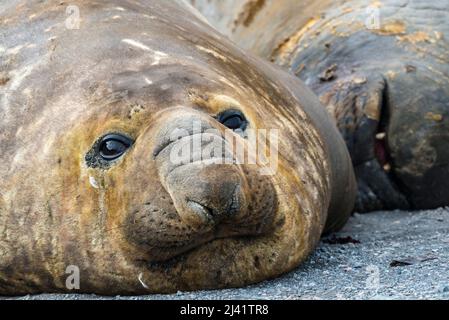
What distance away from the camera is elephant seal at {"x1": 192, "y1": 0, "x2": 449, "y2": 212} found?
21.7 ft

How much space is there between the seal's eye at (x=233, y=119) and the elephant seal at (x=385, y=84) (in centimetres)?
237

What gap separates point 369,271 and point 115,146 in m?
1.18

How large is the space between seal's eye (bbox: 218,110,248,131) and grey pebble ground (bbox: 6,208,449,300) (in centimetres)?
63

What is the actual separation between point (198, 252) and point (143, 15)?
1.42 meters

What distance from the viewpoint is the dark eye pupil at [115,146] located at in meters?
4.21

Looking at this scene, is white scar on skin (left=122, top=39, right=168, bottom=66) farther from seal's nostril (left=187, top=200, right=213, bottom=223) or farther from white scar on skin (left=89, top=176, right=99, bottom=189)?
seal's nostril (left=187, top=200, right=213, bottom=223)

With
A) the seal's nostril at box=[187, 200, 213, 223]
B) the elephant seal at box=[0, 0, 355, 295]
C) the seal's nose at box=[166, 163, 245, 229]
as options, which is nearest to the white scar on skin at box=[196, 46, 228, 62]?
the elephant seal at box=[0, 0, 355, 295]

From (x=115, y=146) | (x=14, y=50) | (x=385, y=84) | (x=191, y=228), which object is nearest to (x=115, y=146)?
(x=115, y=146)

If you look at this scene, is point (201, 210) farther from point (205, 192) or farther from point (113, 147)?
point (113, 147)

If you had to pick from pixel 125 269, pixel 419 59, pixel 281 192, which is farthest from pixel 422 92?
pixel 125 269

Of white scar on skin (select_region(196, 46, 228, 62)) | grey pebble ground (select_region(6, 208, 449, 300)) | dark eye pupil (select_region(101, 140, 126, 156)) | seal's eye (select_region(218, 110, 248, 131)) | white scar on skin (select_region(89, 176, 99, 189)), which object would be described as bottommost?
grey pebble ground (select_region(6, 208, 449, 300))

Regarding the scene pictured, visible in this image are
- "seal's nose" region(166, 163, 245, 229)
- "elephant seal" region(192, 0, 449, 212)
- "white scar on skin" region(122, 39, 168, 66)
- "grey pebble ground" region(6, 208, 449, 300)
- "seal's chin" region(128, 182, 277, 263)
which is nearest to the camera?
"seal's nose" region(166, 163, 245, 229)

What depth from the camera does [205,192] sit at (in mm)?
3836
